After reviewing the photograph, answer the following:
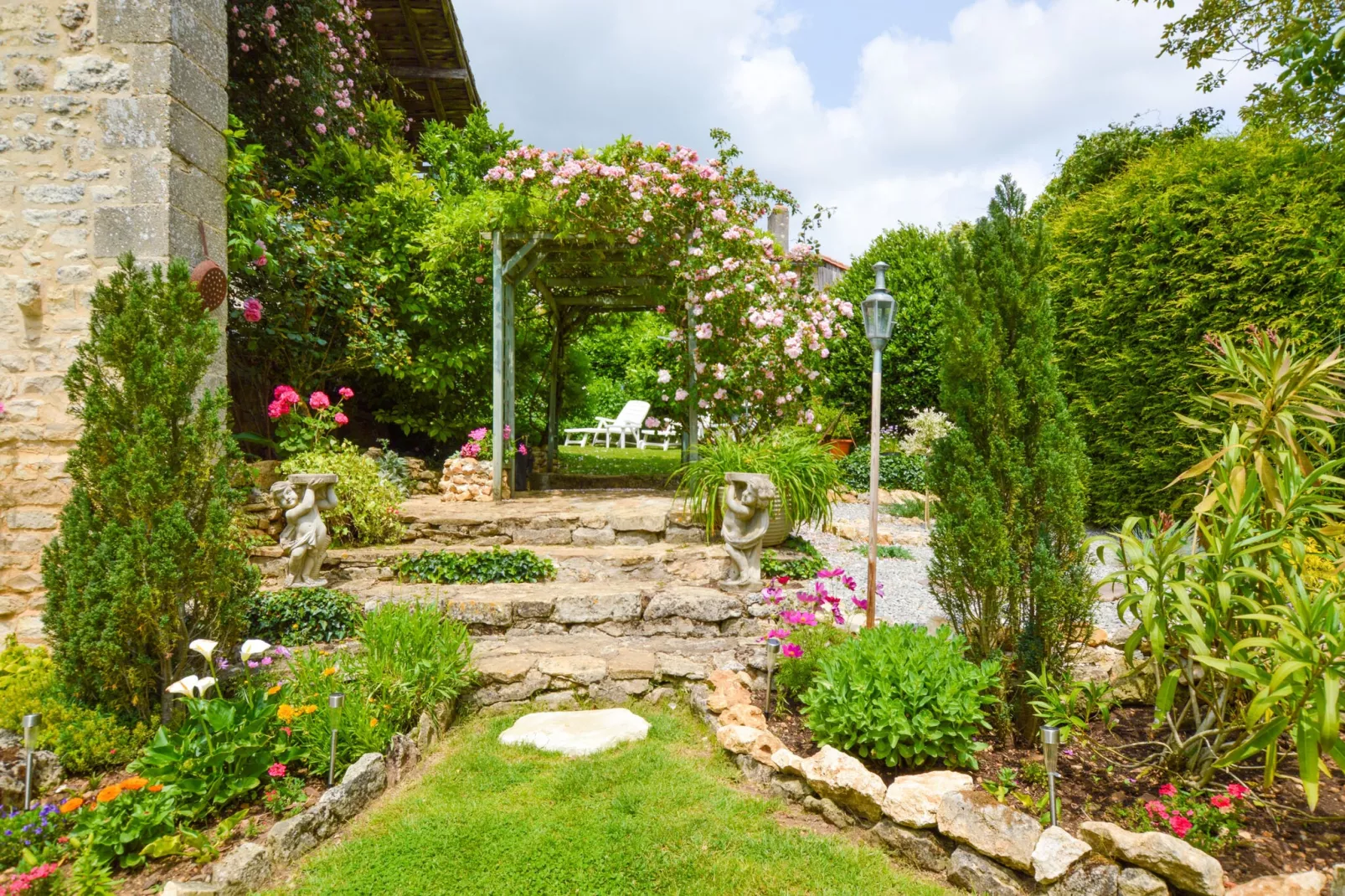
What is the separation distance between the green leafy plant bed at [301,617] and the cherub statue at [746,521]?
239cm

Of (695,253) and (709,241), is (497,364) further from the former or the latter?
(709,241)

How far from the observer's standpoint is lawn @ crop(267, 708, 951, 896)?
7.15 feet

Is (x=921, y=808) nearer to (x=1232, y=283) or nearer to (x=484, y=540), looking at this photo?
(x=484, y=540)

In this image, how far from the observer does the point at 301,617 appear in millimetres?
4078

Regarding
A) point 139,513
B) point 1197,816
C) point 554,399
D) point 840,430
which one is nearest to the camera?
point 1197,816

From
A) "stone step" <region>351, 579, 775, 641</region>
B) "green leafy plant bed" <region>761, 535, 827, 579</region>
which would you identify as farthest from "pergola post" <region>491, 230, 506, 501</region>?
"green leafy plant bed" <region>761, 535, 827, 579</region>

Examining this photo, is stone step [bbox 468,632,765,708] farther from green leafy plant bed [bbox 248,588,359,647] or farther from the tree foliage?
the tree foliage

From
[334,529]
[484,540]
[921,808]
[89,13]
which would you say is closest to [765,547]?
[484,540]

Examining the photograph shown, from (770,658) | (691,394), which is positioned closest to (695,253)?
(691,394)

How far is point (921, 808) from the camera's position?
2.31m

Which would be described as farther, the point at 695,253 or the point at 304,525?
the point at 695,253

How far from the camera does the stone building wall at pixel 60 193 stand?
12.4 ft

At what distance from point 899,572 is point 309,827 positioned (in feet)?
16.8

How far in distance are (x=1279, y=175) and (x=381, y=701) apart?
7661mm
